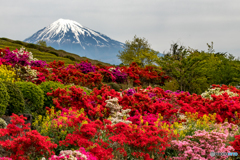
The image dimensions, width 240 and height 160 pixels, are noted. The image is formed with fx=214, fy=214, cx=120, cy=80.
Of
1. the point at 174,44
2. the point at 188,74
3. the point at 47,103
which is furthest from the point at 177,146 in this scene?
the point at 174,44

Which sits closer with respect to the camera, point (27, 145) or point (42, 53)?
point (27, 145)

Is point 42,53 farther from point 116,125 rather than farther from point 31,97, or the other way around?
point 116,125

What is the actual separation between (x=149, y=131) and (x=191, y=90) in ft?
43.0

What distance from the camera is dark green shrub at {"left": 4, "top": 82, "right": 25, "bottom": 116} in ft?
20.6

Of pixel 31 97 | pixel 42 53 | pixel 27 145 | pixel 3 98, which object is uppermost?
pixel 42 53

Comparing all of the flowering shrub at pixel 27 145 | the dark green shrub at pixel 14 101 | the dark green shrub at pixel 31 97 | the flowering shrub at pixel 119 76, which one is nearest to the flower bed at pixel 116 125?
the flowering shrub at pixel 27 145

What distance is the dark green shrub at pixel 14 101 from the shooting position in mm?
6266

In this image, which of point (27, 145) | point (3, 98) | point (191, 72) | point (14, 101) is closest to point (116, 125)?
point (27, 145)

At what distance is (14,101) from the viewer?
6285mm

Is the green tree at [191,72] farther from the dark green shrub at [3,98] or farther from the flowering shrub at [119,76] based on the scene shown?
the dark green shrub at [3,98]

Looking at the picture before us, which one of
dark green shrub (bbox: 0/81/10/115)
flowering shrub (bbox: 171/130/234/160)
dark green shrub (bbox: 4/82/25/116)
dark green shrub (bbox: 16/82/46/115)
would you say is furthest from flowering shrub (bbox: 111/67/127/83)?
flowering shrub (bbox: 171/130/234/160)

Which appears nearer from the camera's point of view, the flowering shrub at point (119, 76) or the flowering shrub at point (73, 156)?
the flowering shrub at point (73, 156)

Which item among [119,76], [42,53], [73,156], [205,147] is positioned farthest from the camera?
[42,53]

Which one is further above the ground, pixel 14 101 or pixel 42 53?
pixel 42 53
